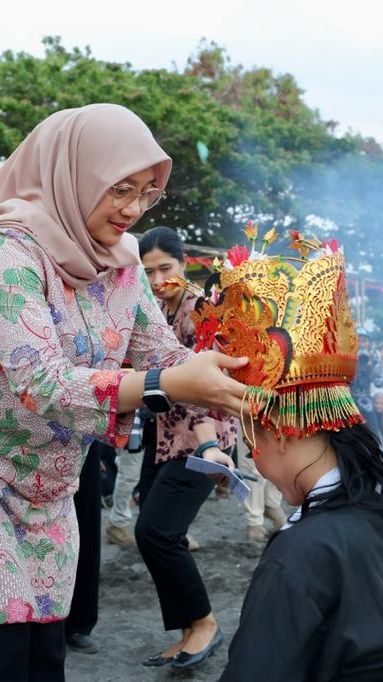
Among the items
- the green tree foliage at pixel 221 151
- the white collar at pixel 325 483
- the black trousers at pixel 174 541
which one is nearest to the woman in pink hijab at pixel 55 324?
the white collar at pixel 325 483

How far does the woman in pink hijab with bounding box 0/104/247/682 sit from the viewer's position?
1926 mm

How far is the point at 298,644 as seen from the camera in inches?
60.8

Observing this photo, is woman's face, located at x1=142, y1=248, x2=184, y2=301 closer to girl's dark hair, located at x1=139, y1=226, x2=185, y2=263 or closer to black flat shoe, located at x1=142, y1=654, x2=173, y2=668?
girl's dark hair, located at x1=139, y1=226, x2=185, y2=263

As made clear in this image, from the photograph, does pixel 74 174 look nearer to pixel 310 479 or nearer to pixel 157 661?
pixel 310 479

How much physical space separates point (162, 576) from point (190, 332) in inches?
46.2

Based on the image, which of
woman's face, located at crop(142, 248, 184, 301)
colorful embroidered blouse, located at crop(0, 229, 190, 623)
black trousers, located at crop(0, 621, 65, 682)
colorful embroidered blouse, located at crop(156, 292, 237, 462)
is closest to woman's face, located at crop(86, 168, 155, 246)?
colorful embroidered blouse, located at crop(0, 229, 190, 623)

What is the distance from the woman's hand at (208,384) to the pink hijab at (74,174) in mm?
542

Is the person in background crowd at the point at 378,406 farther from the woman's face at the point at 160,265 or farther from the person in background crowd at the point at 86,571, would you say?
the person in background crowd at the point at 86,571

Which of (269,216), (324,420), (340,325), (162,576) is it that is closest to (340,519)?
(324,420)

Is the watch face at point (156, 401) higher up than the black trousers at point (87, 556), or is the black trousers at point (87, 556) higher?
the watch face at point (156, 401)

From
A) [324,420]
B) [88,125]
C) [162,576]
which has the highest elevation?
[88,125]

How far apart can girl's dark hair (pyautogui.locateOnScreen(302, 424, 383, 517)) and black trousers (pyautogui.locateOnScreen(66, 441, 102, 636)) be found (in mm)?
2198

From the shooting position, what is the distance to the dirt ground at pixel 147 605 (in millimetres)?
3699

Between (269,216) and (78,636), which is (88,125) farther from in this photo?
(269,216)
